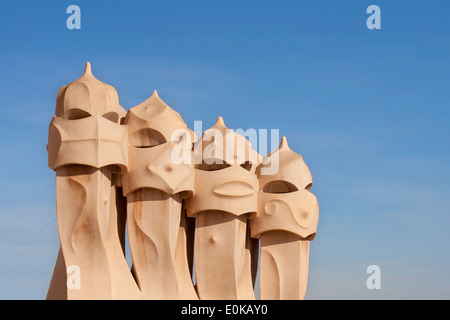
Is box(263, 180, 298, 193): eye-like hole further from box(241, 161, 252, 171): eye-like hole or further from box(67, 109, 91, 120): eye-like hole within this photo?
box(67, 109, 91, 120): eye-like hole

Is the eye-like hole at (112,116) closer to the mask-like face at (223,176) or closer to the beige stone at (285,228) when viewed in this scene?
the mask-like face at (223,176)

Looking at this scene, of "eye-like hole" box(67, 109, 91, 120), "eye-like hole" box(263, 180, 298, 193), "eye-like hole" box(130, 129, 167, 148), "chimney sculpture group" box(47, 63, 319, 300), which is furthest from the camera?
"eye-like hole" box(263, 180, 298, 193)

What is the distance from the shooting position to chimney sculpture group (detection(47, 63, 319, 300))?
19.5 meters

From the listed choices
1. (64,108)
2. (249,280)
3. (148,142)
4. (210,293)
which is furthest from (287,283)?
(64,108)

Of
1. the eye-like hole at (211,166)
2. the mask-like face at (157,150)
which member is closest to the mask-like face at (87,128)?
the mask-like face at (157,150)

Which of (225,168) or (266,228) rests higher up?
(225,168)

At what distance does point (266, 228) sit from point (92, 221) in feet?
19.5

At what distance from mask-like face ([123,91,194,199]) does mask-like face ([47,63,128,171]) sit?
0.47 m

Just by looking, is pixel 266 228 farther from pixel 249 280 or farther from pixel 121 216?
pixel 121 216

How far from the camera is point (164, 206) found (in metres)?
20.8

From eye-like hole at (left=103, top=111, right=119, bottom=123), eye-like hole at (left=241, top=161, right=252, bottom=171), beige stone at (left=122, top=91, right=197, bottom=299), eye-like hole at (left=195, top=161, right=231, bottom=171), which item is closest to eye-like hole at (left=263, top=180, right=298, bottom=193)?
eye-like hole at (left=241, top=161, right=252, bottom=171)

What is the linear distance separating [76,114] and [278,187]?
7.03 m

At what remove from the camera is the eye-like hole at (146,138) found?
21047mm

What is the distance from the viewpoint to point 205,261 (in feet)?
72.8
